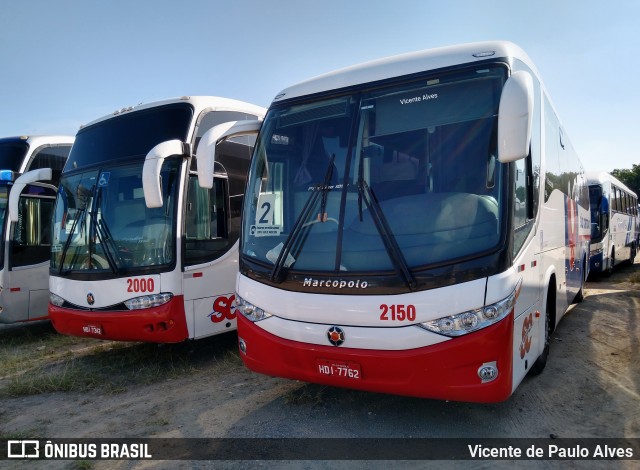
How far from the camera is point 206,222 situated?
6.66m

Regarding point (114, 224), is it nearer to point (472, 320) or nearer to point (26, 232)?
point (26, 232)

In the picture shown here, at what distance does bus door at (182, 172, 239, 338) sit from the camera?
6328mm

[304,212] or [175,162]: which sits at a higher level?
[175,162]

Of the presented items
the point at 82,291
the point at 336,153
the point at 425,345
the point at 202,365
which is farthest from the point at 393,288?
the point at 82,291

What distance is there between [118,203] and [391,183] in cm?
384

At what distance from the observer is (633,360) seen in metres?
6.14

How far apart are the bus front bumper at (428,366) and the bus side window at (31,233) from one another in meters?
6.31

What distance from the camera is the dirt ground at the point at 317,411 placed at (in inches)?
171

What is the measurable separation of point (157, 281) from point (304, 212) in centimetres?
250

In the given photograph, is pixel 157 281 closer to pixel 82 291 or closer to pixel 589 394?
pixel 82 291

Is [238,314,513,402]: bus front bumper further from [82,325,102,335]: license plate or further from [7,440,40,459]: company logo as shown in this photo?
[82,325,102,335]: license plate

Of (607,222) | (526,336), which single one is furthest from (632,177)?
(526,336)

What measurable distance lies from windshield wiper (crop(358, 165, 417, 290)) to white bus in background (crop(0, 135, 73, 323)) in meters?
6.11

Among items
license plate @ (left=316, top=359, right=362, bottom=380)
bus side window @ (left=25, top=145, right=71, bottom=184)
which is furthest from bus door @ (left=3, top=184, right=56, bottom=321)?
license plate @ (left=316, top=359, right=362, bottom=380)
